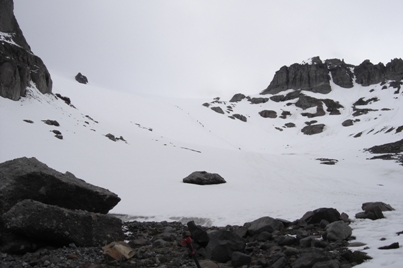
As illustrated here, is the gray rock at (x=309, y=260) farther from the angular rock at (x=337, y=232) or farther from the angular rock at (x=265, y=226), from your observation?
the angular rock at (x=265, y=226)

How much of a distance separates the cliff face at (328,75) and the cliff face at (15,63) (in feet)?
411

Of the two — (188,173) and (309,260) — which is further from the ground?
(188,173)

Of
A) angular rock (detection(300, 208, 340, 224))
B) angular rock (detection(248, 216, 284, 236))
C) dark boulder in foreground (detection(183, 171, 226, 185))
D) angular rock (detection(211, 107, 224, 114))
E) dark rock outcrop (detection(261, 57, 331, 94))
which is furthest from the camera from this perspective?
dark rock outcrop (detection(261, 57, 331, 94))

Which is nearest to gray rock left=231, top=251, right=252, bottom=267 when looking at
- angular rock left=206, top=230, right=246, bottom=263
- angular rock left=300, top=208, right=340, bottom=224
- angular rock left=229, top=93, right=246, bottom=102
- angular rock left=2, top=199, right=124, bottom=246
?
angular rock left=206, top=230, right=246, bottom=263

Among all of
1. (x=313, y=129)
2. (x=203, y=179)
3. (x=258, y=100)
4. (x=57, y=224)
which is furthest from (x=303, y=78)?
(x=57, y=224)

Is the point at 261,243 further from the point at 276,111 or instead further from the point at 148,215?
the point at 276,111

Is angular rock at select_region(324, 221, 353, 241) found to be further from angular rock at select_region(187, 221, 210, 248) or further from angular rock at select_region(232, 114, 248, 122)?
angular rock at select_region(232, 114, 248, 122)

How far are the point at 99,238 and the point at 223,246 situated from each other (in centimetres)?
351

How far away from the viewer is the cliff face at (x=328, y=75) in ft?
436

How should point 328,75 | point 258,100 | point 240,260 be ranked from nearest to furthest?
point 240,260 → point 258,100 → point 328,75

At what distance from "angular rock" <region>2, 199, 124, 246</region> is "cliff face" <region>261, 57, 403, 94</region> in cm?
13939

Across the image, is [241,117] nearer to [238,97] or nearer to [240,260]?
[238,97]

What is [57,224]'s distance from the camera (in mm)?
6672

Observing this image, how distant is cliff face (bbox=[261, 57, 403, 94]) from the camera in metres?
133
